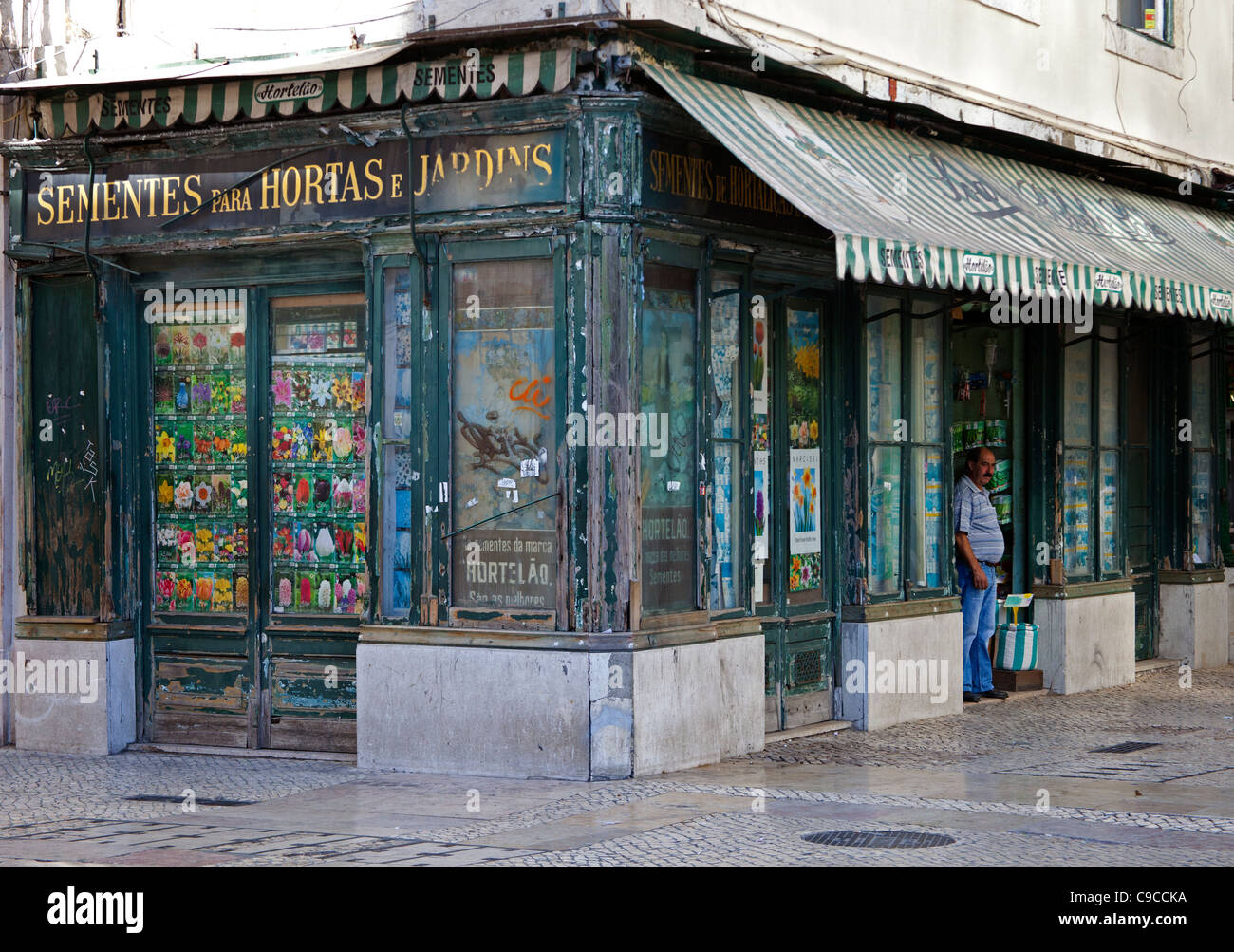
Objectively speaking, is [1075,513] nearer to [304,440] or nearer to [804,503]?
[804,503]

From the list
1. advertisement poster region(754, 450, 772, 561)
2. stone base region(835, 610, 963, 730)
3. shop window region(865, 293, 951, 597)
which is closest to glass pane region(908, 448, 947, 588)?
shop window region(865, 293, 951, 597)

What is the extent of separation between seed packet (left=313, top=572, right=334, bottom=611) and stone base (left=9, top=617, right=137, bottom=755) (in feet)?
4.20

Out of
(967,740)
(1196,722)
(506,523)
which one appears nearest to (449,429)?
(506,523)

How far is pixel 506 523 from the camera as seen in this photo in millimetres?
10109

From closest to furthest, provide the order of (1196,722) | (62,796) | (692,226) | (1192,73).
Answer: (62,796) < (692,226) < (1196,722) < (1192,73)

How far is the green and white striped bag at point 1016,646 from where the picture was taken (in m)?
13.9

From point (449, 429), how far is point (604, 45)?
2.25m

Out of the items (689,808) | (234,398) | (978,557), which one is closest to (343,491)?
(234,398)

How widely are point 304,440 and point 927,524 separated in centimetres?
447

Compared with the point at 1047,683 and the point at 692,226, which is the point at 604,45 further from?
the point at 1047,683

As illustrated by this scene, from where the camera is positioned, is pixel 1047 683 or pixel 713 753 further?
pixel 1047 683

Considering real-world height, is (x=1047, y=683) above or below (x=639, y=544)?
below

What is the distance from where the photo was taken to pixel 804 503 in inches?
470

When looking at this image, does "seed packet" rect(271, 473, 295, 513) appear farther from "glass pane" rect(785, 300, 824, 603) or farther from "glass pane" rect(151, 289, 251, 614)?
"glass pane" rect(785, 300, 824, 603)
